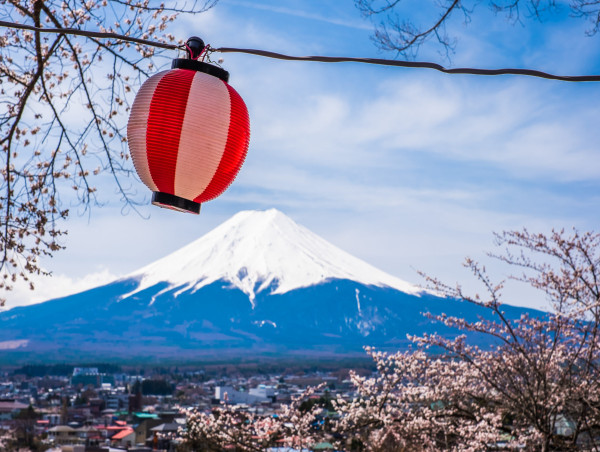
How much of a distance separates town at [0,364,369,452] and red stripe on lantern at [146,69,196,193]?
5.72 metres

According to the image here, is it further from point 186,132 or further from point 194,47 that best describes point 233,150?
point 194,47

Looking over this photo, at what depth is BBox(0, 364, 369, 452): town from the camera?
28250mm

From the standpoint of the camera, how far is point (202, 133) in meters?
2.54

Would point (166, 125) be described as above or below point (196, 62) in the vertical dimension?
below

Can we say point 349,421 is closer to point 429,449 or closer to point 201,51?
point 429,449

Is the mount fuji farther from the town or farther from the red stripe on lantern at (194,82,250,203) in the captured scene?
the red stripe on lantern at (194,82,250,203)

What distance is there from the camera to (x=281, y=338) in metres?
121

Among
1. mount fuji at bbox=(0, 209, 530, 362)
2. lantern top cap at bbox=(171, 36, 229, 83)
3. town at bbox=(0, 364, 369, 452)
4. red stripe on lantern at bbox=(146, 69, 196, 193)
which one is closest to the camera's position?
red stripe on lantern at bbox=(146, 69, 196, 193)

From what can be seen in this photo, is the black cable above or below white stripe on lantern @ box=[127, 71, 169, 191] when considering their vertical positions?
above

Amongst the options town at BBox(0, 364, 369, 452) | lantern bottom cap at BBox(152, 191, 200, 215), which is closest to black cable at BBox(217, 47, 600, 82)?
lantern bottom cap at BBox(152, 191, 200, 215)

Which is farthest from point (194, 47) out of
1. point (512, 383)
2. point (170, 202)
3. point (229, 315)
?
point (229, 315)

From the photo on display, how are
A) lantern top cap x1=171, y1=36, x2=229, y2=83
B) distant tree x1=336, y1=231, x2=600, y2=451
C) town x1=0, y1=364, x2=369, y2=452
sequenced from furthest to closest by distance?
town x1=0, y1=364, x2=369, y2=452
distant tree x1=336, y1=231, x2=600, y2=451
lantern top cap x1=171, y1=36, x2=229, y2=83

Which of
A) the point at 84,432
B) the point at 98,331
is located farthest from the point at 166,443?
the point at 98,331

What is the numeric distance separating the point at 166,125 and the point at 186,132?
82mm
